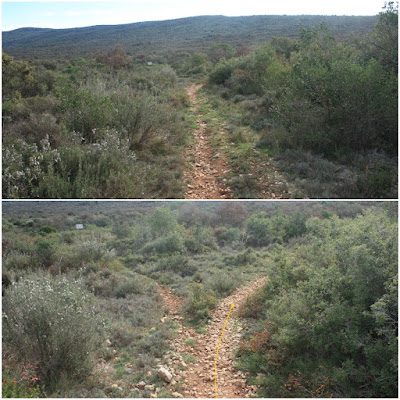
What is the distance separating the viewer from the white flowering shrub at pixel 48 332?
483 cm

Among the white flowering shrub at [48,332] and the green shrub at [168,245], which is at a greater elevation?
the white flowering shrub at [48,332]

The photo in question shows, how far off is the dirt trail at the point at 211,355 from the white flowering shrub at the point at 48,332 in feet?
6.25

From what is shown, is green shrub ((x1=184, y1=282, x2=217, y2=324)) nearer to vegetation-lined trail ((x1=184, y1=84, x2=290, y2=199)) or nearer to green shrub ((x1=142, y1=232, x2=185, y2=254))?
vegetation-lined trail ((x1=184, y1=84, x2=290, y2=199))

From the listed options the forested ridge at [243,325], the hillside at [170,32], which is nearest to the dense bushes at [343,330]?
the forested ridge at [243,325]

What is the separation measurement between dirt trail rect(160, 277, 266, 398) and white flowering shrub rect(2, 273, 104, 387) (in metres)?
1.90

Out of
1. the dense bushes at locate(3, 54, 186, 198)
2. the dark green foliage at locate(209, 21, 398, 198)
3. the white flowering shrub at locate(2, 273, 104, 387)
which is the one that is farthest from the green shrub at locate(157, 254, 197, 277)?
the white flowering shrub at locate(2, 273, 104, 387)

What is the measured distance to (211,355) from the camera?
6348 mm

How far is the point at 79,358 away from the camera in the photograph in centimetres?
508

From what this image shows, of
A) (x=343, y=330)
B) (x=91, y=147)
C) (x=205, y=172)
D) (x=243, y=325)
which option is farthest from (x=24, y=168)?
(x=343, y=330)

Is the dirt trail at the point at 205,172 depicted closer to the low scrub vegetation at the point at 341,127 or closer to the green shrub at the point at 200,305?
the low scrub vegetation at the point at 341,127

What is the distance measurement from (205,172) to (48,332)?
210 inches

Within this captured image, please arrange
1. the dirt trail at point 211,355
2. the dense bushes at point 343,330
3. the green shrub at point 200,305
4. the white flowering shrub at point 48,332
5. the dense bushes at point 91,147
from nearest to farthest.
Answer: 1. the dense bushes at point 343,330
2. the white flowering shrub at point 48,332
3. the dirt trail at point 211,355
4. the dense bushes at point 91,147
5. the green shrub at point 200,305

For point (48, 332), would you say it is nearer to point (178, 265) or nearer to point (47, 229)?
point (178, 265)

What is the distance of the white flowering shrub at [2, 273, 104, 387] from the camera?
483cm
